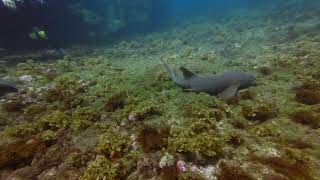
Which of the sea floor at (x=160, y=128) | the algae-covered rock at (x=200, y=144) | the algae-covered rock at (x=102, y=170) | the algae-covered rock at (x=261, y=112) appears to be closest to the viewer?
the algae-covered rock at (x=102, y=170)

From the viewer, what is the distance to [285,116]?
6.84 metres

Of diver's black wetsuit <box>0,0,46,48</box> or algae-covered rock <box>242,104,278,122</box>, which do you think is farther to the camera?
diver's black wetsuit <box>0,0,46,48</box>

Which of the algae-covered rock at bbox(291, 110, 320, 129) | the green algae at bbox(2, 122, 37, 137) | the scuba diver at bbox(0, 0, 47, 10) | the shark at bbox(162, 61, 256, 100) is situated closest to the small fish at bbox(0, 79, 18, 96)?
the green algae at bbox(2, 122, 37, 137)

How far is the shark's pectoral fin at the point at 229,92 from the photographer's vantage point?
812cm

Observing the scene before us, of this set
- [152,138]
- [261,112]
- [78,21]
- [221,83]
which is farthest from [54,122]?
[78,21]

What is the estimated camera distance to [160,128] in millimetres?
6719

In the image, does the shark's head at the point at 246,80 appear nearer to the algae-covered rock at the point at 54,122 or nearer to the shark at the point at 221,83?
the shark at the point at 221,83

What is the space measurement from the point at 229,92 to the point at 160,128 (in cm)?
295

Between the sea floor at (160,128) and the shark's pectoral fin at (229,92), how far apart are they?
205mm

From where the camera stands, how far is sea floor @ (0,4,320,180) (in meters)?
5.26

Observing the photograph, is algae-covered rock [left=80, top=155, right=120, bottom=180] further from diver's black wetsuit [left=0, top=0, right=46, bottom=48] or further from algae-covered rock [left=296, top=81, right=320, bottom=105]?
diver's black wetsuit [left=0, top=0, right=46, bottom=48]

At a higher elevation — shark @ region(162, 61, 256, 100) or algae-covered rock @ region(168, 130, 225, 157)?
shark @ region(162, 61, 256, 100)

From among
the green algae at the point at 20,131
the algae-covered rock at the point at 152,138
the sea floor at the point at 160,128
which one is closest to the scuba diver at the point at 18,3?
the sea floor at the point at 160,128

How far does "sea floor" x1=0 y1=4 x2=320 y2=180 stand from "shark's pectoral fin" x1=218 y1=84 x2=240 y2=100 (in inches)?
8.1
